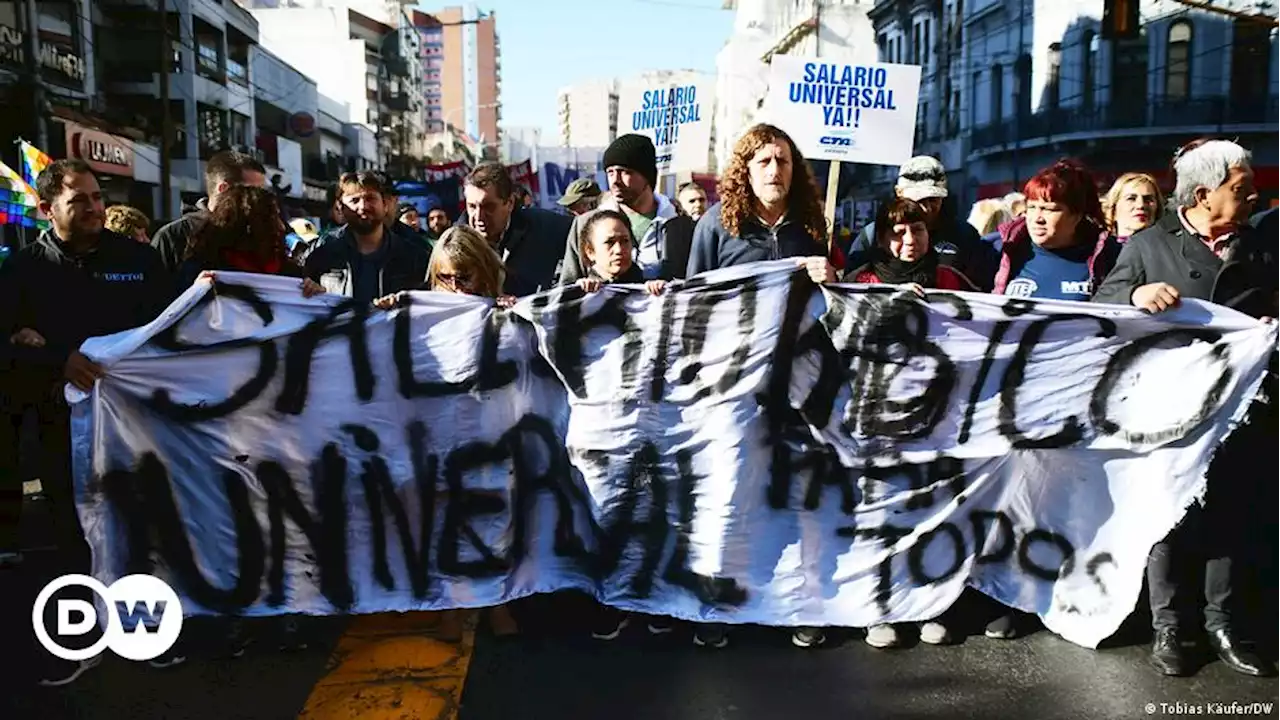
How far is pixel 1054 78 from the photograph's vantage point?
3462cm

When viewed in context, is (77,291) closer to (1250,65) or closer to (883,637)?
(883,637)

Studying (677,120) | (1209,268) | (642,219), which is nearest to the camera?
Answer: (1209,268)

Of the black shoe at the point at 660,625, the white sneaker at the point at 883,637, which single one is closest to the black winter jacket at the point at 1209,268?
the white sneaker at the point at 883,637

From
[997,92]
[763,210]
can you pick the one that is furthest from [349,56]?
[763,210]

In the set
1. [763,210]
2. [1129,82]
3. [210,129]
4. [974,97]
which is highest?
[974,97]

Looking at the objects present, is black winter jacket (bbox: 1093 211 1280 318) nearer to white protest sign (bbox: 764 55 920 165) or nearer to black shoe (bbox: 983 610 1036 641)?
black shoe (bbox: 983 610 1036 641)

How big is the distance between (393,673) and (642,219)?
2.82 metres

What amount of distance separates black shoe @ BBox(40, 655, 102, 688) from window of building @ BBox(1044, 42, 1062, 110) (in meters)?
35.4

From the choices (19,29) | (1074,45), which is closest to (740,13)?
(1074,45)

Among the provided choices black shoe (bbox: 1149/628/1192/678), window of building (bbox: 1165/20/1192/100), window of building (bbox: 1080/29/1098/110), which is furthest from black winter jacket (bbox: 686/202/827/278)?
window of building (bbox: 1080/29/1098/110)

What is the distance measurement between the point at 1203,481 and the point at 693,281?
1.92m

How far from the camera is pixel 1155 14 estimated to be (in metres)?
32.0

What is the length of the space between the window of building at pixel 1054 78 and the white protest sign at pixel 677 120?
89.7 feet

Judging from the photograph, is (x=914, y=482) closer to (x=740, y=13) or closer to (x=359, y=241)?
(x=359, y=241)
